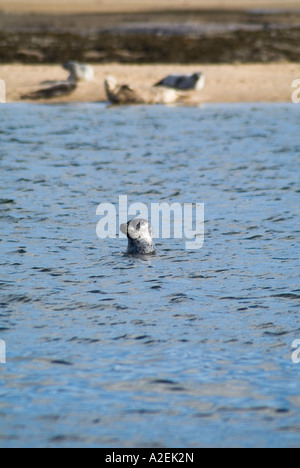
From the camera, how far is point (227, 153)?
18.9 meters

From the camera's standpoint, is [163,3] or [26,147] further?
[163,3]

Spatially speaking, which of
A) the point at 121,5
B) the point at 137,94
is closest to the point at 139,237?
the point at 137,94

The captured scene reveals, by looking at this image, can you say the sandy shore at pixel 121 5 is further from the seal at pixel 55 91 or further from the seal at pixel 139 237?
the seal at pixel 139 237

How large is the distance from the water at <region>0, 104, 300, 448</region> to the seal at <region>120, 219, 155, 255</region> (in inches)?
8.3

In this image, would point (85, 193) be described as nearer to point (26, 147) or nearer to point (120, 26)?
point (26, 147)

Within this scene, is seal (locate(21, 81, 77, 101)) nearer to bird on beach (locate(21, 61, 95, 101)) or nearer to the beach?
bird on beach (locate(21, 61, 95, 101))

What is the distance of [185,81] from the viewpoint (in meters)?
27.2

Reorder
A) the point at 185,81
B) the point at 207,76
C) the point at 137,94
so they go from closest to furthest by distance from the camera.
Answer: the point at 137,94
the point at 185,81
the point at 207,76

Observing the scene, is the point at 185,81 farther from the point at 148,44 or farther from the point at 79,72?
the point at 148,44

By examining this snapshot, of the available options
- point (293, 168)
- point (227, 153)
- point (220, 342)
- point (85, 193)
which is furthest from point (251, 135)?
point (220, 342)

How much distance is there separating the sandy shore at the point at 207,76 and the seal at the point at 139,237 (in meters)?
16.9

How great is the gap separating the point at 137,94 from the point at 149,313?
19.1 metres

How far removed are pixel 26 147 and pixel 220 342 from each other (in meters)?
13.0

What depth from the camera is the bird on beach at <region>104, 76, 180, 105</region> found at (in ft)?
86.3
